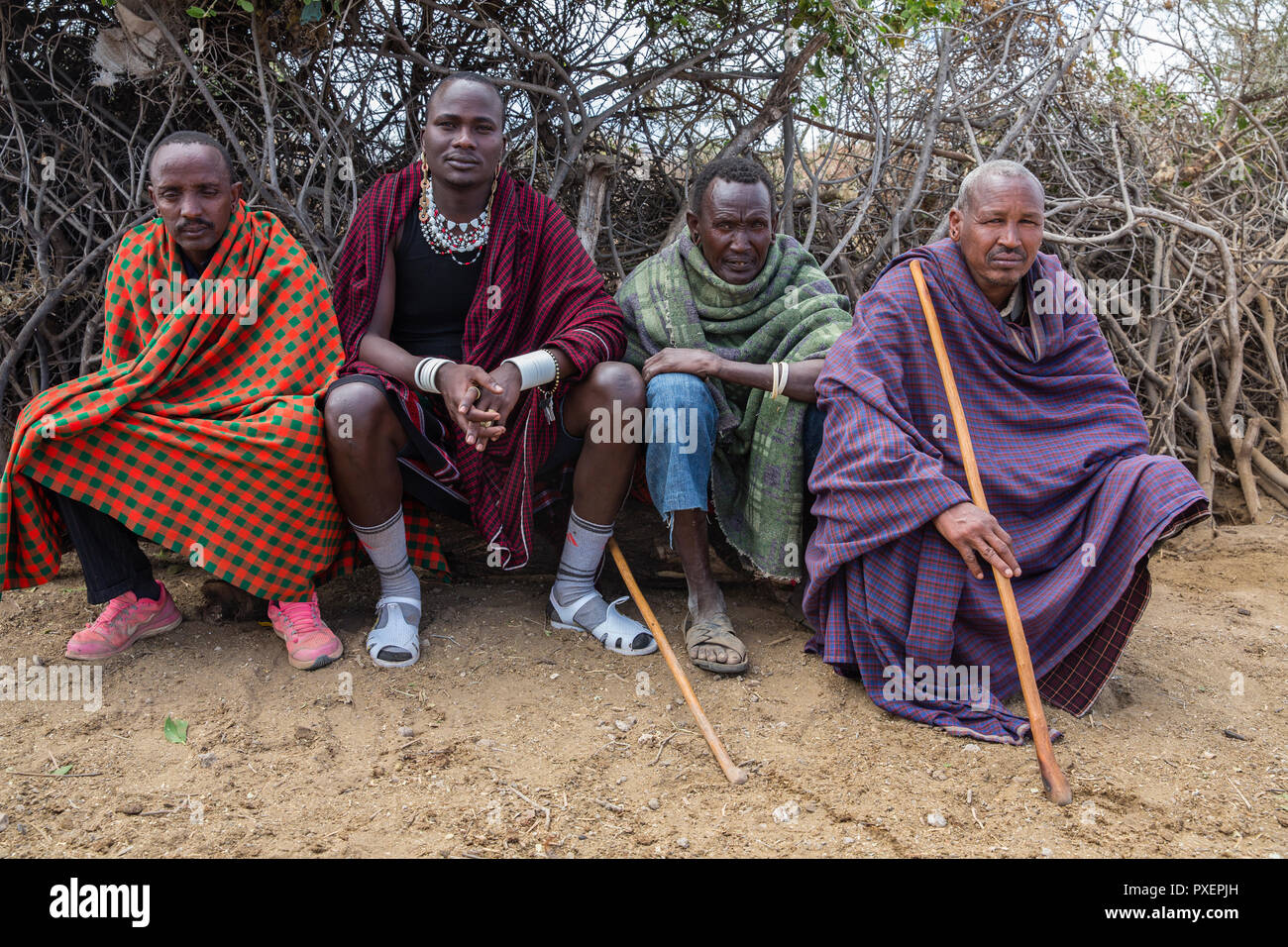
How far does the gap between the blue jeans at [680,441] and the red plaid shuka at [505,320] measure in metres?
0.26

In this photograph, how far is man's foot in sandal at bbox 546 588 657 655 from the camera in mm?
3053

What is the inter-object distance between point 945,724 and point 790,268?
5.23 feet

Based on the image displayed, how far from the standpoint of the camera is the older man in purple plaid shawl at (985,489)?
2.62 meters

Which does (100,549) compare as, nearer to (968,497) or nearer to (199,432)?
(199,432)

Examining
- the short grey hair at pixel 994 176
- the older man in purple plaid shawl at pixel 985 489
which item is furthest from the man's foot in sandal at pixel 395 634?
the short grey hair at pixel 994 176

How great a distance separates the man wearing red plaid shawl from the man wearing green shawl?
0.52ft

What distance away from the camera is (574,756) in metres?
2.47

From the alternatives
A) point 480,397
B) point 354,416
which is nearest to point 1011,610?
point 480,397

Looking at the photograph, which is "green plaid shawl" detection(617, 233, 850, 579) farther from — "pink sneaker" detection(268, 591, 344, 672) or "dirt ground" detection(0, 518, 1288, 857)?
"pink sneaker" detection(268, 591, 344, 672)

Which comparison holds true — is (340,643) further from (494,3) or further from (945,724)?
(494,3)

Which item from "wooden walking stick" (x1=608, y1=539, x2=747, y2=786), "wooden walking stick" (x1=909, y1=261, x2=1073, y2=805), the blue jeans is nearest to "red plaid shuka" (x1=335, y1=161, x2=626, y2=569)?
the blue jeans

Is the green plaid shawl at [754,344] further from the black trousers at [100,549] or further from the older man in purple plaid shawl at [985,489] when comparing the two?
the black trousers at [100,549]

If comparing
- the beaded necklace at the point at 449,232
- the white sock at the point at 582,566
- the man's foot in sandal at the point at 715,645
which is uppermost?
the beaded necklace at the point at 449,232

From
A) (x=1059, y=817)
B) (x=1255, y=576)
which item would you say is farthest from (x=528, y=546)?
(x=1255, y=576)
